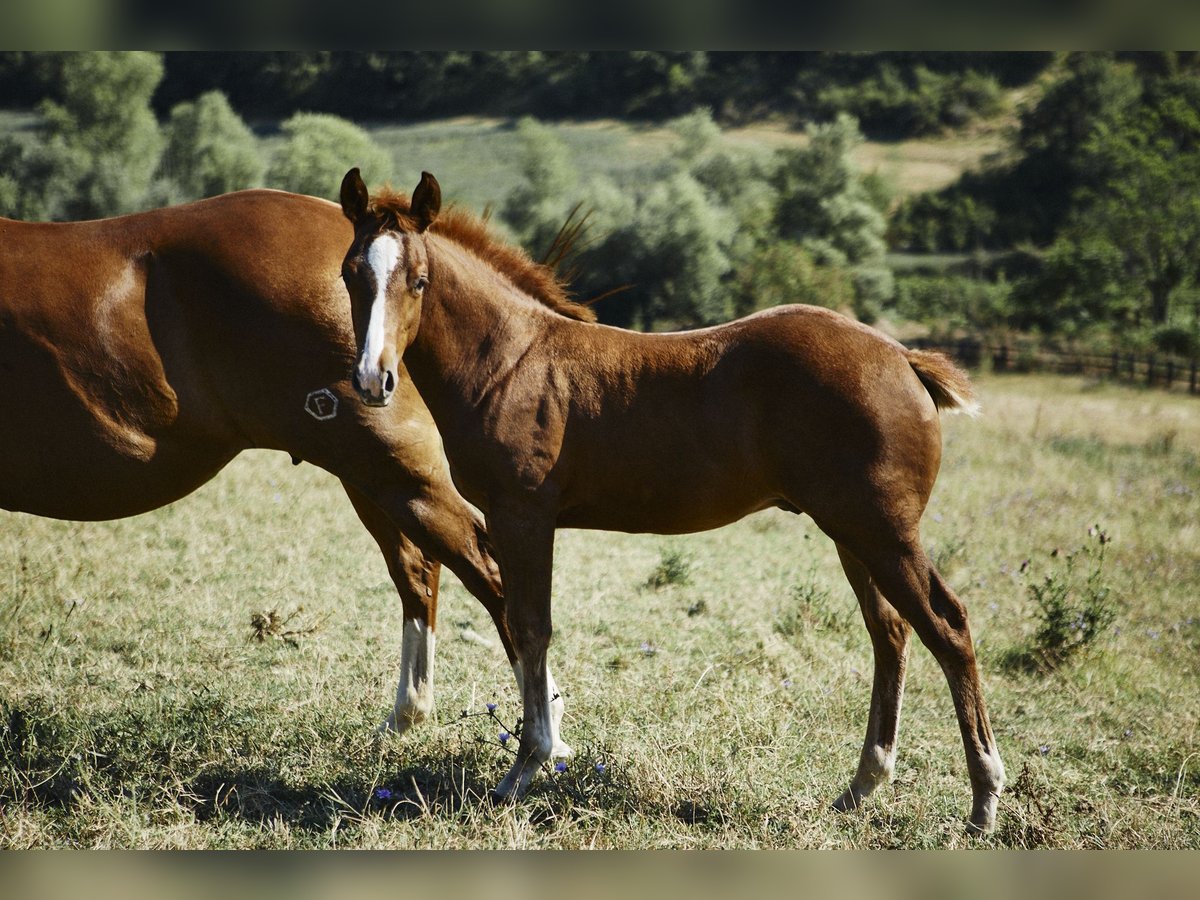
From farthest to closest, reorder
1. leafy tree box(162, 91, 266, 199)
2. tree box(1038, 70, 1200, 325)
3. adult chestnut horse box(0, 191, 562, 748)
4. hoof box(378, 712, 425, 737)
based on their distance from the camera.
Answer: leafy tree box(162, 91, 266, 199), tree box(1038, 70, 1200, 325), hoof box(378, 712, 425, 737), adult chestnut horse box(0, 191, 562, 748)

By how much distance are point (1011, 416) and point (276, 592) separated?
645 inches

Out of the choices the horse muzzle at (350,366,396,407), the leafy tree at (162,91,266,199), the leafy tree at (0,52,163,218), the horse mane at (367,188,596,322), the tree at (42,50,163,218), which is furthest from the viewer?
the tree at (42,50,163,218)

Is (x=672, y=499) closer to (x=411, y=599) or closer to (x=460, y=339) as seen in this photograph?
(x=460, y=339)

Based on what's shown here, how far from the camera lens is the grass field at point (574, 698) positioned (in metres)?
3.89

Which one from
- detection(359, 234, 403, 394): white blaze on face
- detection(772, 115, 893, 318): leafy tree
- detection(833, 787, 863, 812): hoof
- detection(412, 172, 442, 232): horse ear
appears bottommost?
detection(833, 787, 863, 812): hoof

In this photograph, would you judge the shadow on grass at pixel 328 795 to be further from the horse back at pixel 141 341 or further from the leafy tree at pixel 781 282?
the leafy tree at pixel 781 282

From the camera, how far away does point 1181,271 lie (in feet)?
123

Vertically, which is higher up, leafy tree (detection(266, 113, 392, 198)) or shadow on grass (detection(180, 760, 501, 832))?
leafy tree (detection(266, 113, 392, 198))

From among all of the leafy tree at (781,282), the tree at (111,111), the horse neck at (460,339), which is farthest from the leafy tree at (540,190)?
the horse neck at (460,339)

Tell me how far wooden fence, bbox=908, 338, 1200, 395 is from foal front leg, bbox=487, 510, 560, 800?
27.9 m

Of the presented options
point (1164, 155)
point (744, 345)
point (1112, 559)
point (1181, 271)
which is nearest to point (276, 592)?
point (744, 345)

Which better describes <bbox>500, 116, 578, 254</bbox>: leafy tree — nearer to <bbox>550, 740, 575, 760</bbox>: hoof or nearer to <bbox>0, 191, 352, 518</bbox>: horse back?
<bbox>0, 191, 352, 518</bbox>: horse back

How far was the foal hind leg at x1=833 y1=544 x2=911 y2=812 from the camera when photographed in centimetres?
401

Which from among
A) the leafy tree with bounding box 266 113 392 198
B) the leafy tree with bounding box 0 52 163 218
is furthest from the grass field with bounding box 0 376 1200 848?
the leafy tree with bounding box 0 52 163 218
